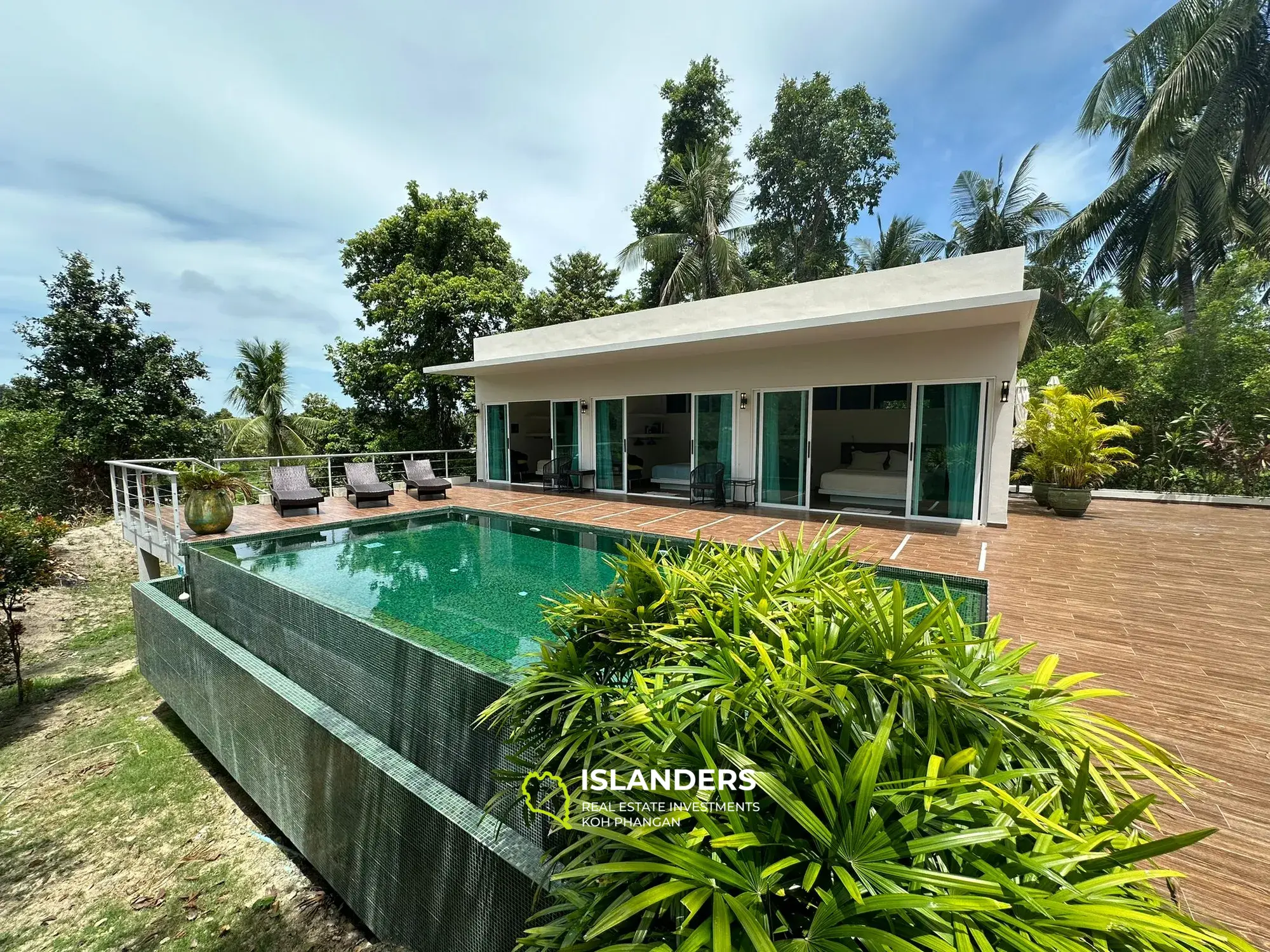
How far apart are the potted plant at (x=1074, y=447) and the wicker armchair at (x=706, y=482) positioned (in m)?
5.61

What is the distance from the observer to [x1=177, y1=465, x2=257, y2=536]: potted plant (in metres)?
7.62

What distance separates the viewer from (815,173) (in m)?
20.7

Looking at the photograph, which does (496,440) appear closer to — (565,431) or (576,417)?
(565,431)

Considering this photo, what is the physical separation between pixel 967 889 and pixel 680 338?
8.85 meters

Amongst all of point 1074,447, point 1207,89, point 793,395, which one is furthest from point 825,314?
point 1207,89

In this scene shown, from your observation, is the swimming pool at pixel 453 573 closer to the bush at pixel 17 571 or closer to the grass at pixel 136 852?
the grass at pixel 136 852

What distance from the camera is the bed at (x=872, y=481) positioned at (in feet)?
31.2

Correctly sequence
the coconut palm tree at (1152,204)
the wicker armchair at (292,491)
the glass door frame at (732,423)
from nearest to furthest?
the wicker armchair at (292,491)
the glass door frame at (732,423)
the coconut palm tree at (1152,204)

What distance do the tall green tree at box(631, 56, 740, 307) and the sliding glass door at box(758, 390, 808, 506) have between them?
1203 cm

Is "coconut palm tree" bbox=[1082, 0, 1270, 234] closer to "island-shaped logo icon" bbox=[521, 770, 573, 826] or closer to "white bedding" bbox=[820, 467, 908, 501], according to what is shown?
"white bedding" bbox=[820, 467, 908, 501]

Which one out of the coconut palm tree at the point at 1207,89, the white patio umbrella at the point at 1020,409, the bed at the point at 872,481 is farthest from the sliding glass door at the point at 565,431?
the coconut palm tree at the point at 1207,89

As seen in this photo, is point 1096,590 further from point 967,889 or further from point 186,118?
point 186,118

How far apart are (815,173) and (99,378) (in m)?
24.5

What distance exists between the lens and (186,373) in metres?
15.8
